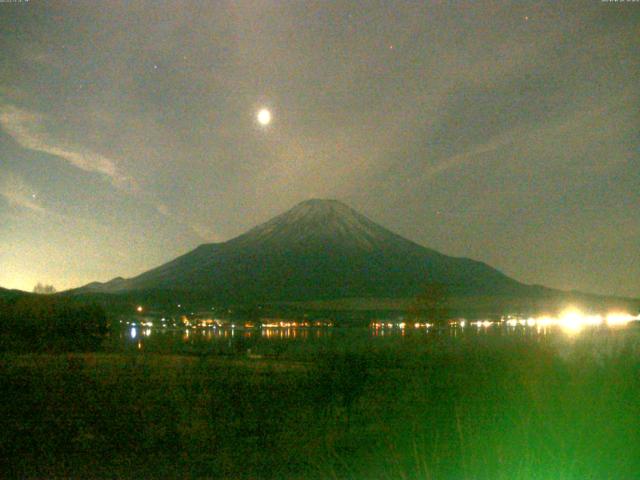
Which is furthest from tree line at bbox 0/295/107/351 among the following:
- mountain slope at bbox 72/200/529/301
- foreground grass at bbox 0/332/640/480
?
mountain slope at bbox 72/200/529/301

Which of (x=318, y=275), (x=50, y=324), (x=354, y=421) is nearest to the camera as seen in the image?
(x=354, y=421)

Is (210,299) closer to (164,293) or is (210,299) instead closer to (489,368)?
(164,293)

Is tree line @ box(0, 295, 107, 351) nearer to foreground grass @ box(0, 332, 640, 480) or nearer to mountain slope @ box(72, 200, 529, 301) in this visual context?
foreground grass @ box(0, 332, 640, 480)

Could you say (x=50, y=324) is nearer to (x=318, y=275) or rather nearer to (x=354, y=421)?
(x=354, y=421)

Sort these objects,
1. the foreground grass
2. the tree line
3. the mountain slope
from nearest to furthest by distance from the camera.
Answer: the foreground grass → the tree line → the mountain slope

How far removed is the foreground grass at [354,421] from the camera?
11461mm

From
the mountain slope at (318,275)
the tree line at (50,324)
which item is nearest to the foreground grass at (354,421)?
the tree line at (50,324)

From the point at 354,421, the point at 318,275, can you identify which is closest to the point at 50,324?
the point at 354,421

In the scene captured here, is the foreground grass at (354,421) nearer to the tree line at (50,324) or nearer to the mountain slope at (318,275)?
the tree line at (50,324)

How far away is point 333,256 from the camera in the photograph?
625 feet

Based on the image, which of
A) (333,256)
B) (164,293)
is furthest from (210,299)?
(333,256)

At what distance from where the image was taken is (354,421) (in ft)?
55.2

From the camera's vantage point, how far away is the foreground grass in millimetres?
11461

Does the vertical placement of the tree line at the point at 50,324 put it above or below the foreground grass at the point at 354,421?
above
